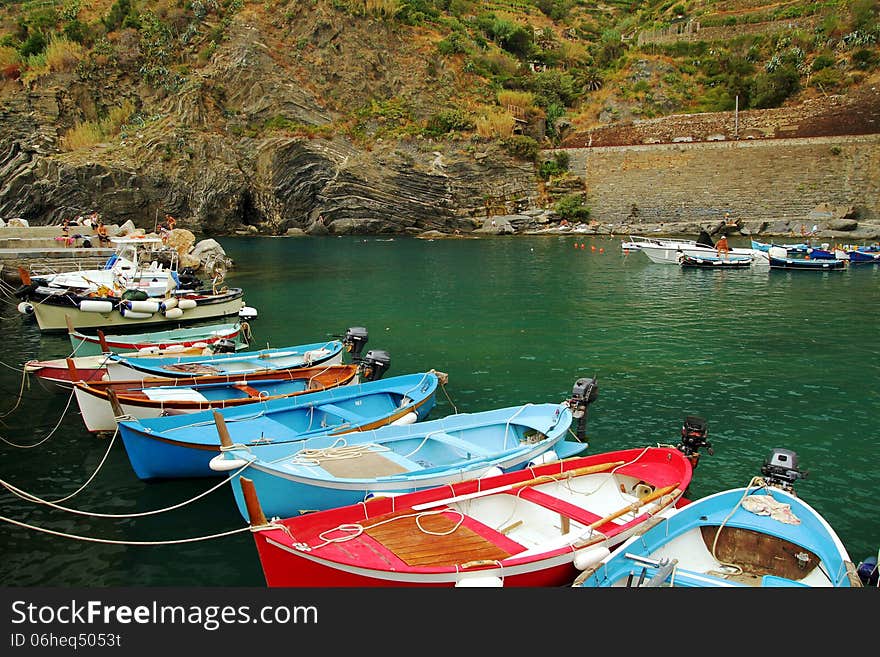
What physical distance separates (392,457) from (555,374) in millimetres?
7013

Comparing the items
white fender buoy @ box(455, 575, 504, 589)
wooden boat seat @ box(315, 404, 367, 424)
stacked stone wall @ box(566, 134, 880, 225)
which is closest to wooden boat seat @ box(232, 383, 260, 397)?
wooden boat seat @ box(315, 404, 367, 424)

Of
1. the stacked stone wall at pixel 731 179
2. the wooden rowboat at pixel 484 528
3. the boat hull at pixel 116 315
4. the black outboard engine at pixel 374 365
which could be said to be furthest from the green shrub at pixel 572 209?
the wooden rowboat at pixel 484 528

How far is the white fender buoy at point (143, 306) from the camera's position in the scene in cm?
1958

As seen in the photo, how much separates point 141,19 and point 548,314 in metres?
63.5

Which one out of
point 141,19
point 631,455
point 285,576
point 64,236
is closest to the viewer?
point 285,576

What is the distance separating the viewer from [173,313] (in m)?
20.1

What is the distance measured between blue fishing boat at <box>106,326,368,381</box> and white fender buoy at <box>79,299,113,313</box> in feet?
21.0

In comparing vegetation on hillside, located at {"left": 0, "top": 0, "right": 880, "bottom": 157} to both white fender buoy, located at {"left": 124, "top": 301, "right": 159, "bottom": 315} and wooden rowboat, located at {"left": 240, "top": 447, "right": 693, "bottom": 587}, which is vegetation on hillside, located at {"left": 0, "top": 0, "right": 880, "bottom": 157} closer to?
white fender buoy, located at {"left": 124, "top": 301, "right": 159, "bottom": 315}

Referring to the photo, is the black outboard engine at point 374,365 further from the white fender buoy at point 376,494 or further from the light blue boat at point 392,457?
the white fender buoy at point 376,494

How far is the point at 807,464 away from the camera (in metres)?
9.42

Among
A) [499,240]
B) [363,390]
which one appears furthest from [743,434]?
[499,240]

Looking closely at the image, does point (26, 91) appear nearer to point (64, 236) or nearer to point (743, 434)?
point (64, 236)

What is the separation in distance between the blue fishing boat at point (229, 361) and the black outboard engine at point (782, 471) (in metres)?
8.44

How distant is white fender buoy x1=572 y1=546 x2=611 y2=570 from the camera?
5.84 metres
